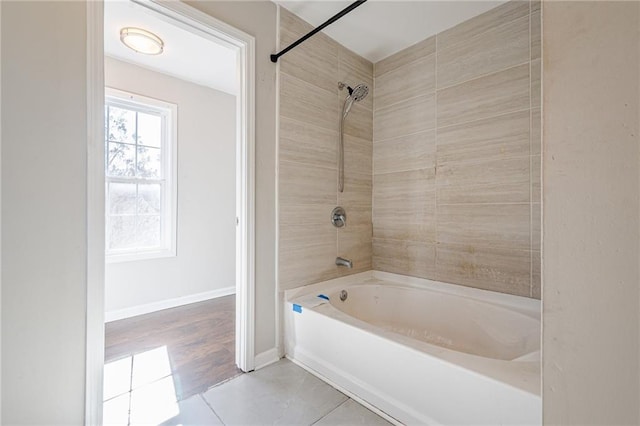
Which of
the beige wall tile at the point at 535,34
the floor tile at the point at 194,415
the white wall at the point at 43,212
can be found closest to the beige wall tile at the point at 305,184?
the white wall at the point at 43,212

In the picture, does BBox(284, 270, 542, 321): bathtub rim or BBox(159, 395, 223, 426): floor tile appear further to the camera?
BBox(284, 270, 542, 321): bathtub rim

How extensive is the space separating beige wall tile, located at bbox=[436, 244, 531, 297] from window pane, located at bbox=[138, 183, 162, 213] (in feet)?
8.92

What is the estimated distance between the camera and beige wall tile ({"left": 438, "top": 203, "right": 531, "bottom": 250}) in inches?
68.4

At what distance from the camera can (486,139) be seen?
6.14 ft

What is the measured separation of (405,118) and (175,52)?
204 centimetres

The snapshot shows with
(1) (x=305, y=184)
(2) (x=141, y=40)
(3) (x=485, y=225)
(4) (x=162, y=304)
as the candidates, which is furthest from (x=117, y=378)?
(3) (x=485, y=225)

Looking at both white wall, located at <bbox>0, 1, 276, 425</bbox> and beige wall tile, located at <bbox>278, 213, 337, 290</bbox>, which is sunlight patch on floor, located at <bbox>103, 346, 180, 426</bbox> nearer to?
white wall, located at <bbox>0, 1, 276, 425</bbox>

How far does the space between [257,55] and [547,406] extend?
199 cm

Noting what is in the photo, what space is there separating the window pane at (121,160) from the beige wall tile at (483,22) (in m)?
2.88

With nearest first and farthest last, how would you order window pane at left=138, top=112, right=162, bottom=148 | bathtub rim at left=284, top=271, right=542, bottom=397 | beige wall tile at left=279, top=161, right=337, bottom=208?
bathtub rim at left=284, top=271, right=542, bottom=397
beige wall tile at left=279, top=161, right=337, bottom=208
window pane at left=138, top=112, right=162, bottom=148

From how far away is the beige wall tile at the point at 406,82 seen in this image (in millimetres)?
2158

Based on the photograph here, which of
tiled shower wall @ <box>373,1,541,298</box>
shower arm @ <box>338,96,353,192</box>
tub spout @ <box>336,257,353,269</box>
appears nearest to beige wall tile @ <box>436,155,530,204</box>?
tiled shower wall @ <box>373,1,541,298</box>

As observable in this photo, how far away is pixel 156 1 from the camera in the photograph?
1.37 metres

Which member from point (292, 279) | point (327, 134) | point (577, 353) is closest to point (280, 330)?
point (292, 279)
